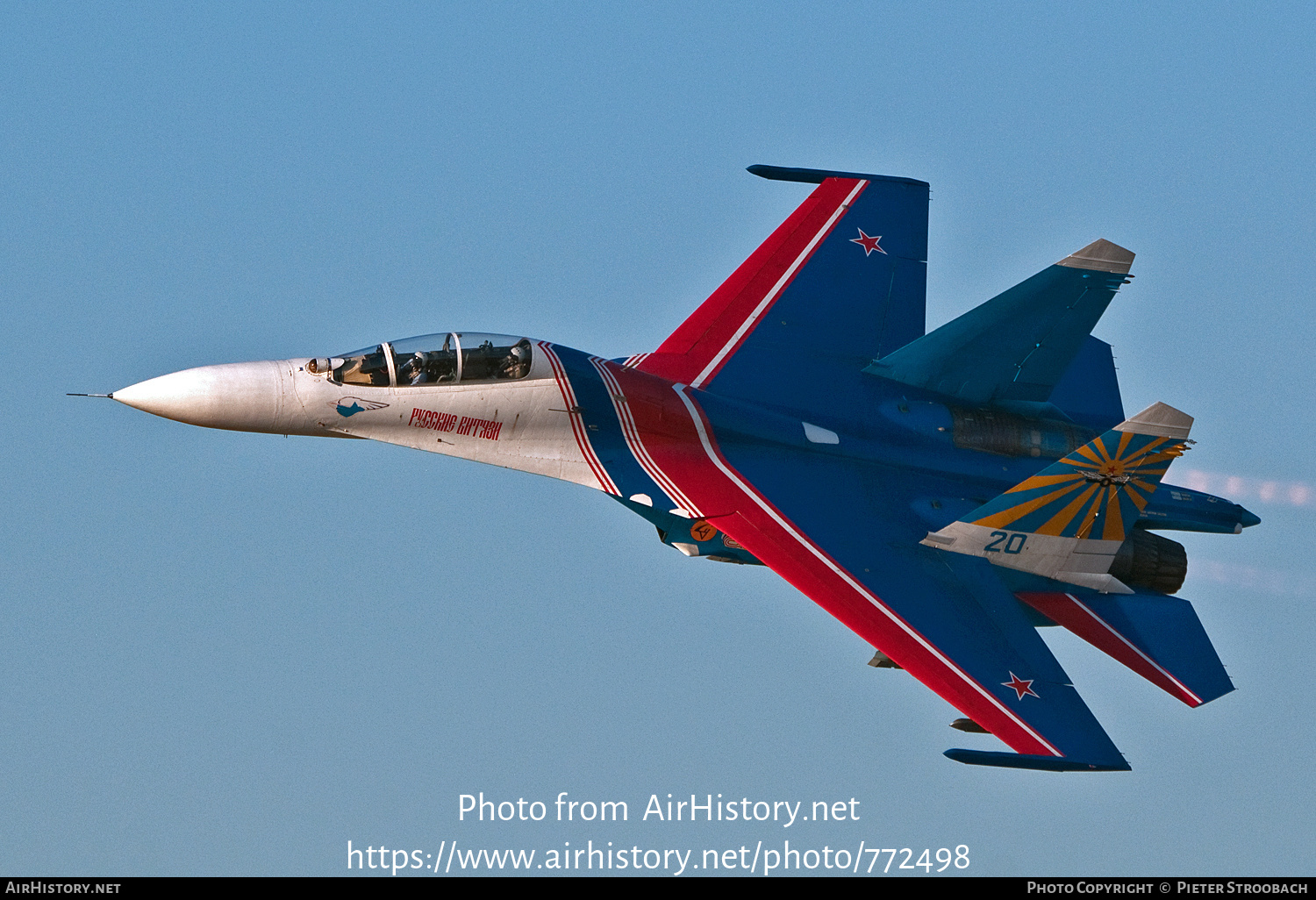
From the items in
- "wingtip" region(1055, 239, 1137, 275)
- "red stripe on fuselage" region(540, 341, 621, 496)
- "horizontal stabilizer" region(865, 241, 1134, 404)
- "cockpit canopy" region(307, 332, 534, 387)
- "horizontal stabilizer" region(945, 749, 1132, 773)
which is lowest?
"horizontal stabilizer" region(945, 749, 1132, 773)

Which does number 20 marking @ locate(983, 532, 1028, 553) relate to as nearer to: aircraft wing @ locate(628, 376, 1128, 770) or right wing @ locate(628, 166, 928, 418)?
aircraft wing @ locate(628, 376, 1128, 770)

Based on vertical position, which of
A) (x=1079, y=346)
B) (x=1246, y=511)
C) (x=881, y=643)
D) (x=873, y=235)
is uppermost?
(x=873, y=235)

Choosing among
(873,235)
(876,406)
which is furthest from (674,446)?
(873,235)

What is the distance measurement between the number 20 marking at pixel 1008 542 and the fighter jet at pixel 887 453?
3 cm

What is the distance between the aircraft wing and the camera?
25.6m

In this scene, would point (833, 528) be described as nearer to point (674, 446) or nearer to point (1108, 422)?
point (674, 446)

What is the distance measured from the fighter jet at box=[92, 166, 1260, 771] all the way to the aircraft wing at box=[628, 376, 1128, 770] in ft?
0.09

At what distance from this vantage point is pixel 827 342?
3003 centimetres

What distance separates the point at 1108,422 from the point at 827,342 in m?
4.27

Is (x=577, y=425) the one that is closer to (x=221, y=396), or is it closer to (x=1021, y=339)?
(x=221, y=396)

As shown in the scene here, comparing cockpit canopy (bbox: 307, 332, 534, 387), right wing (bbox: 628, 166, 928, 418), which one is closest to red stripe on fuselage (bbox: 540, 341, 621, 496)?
cockpit canopy (bbox: 307, 332, 534, 387)

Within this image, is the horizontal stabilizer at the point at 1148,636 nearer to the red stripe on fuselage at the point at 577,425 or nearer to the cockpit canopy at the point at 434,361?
→ the red stripe on fuselage at the point at 577,425

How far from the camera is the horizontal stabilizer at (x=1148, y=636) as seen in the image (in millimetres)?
27328

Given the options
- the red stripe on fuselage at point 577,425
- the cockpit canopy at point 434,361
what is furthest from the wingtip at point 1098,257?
the cockpit canopy at point 434,361
